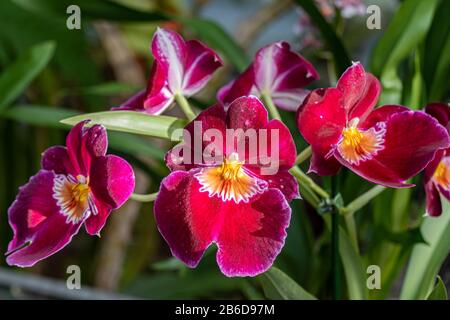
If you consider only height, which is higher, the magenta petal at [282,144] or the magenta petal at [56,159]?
the magenta petal at [56,159]

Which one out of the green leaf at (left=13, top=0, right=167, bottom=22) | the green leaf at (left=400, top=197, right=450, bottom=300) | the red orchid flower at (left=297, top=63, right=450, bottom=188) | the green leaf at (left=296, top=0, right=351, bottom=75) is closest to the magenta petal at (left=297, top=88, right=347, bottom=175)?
the red orchid flower at (left=297, top=63, right=450, bottom=188)

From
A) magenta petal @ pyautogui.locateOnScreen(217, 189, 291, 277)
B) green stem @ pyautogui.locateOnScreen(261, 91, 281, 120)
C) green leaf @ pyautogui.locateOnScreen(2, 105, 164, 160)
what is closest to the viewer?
magenta petal @ pyautogui.locateOnScreen(217, 189, 291, 277)

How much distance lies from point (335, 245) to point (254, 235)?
0.13 metres

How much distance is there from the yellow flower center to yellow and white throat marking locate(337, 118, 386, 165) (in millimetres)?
72

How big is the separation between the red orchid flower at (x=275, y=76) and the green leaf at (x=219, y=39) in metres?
0.29

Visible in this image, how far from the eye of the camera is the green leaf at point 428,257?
0.59 meters

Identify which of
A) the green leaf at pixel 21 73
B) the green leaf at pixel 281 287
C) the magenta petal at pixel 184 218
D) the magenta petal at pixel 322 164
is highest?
the green leaf at pixel 21 73

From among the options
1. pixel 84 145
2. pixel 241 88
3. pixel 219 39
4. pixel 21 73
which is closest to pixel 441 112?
pixel 241 88

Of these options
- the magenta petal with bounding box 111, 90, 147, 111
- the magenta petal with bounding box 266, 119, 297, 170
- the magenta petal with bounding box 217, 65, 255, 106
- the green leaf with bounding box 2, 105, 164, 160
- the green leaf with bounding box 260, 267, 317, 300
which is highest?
the green leaf with bounding box 2, 105, 164, 160

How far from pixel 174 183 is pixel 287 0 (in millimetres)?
898

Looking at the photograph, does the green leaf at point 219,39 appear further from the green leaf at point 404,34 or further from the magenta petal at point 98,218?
the magenta petal at point 98,218

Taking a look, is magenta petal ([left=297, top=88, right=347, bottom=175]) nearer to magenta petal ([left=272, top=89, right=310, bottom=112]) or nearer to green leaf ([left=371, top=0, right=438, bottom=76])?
magenta petal ([left=272, top=89, right=310, bottom=112])

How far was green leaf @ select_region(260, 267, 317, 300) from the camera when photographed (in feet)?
1.59

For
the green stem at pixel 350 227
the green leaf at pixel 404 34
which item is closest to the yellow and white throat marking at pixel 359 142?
the green stem at pixel 350 227
